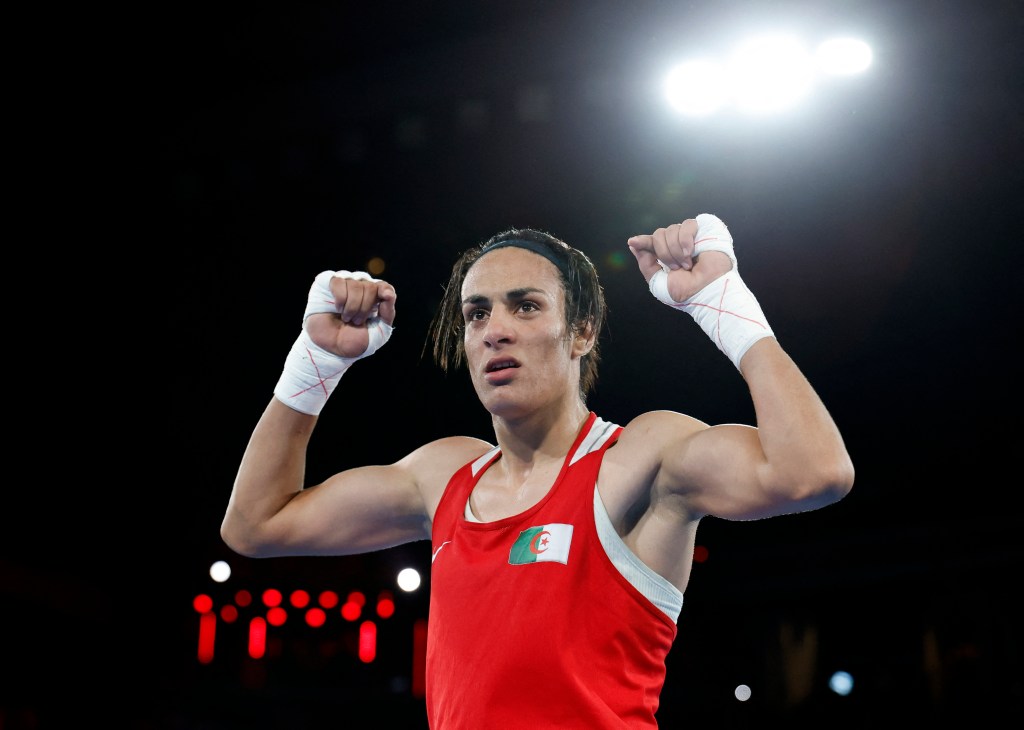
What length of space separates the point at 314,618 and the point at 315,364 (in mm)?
5768

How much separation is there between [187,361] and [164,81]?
7.54ft

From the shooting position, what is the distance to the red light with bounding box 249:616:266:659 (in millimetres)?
7562

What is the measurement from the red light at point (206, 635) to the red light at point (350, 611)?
980 millimetres

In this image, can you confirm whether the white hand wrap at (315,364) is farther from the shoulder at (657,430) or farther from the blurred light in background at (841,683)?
the blurred light in background at (841,683)

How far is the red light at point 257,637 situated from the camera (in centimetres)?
756

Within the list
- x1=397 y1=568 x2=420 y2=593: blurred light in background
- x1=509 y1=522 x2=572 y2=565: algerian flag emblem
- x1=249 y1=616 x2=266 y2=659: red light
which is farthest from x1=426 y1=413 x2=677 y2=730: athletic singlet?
x1=249 y1=616 x2=266 y2=659: red light

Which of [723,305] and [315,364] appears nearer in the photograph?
[723,305]

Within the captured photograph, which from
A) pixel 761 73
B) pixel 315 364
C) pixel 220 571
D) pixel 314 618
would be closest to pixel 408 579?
pixel 314 618

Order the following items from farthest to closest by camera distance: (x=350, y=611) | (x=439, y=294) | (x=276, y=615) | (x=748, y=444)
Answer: (x=350, y=611)
(x=276, y=615)
(x=439, y=294)
(x=748, y=444)

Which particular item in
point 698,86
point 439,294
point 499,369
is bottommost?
point 499,369

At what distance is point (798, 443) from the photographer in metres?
1.59

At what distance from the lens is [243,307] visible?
5484 millimetres

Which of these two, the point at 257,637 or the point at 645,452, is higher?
the point at 645,452

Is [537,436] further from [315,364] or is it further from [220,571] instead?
[220,571]
